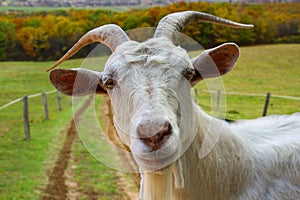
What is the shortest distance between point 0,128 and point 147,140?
14351 millimetres

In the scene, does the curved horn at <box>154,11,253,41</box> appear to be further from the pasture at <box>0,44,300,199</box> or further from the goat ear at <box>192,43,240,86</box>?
the pasture at <box>0,44,300,199</box>

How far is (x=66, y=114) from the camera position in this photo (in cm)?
1986

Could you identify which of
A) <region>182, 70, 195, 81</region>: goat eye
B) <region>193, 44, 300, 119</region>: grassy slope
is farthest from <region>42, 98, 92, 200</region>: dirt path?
<region>193, 44, 300, 119</region>: grassy slope

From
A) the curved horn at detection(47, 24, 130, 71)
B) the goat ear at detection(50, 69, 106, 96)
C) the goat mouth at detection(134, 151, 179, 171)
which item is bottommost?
the goat mouth at detection(134, 151, 179, 171)

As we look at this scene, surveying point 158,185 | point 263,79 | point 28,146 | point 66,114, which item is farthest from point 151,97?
point 263,79

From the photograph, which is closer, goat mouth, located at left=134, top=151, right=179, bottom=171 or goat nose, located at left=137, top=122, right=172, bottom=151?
goat nose, located at left=137, top=122, right=172, bottom=151

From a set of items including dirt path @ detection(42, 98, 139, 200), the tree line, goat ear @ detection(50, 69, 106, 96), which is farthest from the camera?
the tree line

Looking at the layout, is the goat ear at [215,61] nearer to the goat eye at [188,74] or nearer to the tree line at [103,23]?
the goat eye at [188,74]

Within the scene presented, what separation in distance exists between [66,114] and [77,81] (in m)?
16.9

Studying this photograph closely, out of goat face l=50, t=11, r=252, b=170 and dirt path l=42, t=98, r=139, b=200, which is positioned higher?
goat face l=50, t=11, r=252, b=170

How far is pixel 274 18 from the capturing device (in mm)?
18516

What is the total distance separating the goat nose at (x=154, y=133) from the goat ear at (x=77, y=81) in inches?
39.9

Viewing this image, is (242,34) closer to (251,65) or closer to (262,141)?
(251,65)

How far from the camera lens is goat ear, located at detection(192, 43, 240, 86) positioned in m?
3.21
